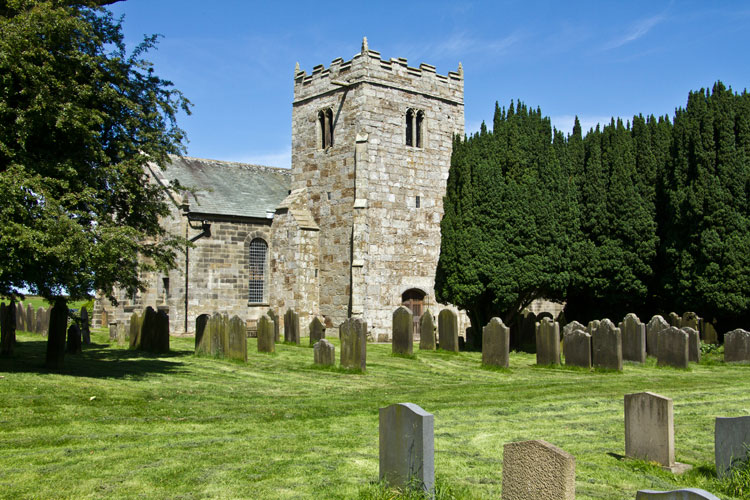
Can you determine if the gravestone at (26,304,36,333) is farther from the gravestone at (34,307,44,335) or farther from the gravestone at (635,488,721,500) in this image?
the gravestone at (635,488,721,500)

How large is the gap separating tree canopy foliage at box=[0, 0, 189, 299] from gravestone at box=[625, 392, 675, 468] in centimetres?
914

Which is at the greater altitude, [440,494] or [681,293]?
[681,293]

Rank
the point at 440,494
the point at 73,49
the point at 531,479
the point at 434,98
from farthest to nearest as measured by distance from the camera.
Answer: the point at 434,98
the point at 73,49
the point at 440,494
the point at 531,479

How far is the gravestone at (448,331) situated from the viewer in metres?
22.0

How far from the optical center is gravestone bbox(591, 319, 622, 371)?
1750 cm

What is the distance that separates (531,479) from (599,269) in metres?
20.1

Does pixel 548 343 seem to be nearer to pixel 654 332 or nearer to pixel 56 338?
pixel 654 332

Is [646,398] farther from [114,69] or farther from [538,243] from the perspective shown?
[538,243]

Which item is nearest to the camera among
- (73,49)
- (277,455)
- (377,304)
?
(277,455)

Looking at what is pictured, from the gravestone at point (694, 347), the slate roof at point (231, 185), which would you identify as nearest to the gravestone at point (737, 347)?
the gravestone at point (694, 347)

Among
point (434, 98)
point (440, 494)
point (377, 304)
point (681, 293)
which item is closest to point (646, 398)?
point (440, 494)

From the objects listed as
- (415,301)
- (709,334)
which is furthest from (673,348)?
(415,301)

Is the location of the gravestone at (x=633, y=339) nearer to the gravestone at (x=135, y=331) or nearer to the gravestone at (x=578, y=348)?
the gravestone at (x=578, y=348)

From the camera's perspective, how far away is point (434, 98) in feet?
106
